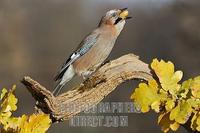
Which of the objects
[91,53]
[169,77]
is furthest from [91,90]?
[91,53]

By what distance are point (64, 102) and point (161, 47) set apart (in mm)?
5302

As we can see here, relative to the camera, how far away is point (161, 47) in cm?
598

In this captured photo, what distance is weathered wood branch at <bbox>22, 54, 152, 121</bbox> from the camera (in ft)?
2.31

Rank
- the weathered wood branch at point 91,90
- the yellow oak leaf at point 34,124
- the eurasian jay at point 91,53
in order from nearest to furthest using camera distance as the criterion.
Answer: the yellow oak leaf at point 34,124 < the weathered wood branch at point 91,90 < the eurasian jay at point 91,53

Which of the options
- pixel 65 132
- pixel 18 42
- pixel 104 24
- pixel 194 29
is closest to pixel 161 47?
pixel 194 29

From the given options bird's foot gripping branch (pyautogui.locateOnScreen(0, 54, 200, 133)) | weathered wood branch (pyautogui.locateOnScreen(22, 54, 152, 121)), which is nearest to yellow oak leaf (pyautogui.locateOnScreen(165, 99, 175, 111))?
bird's foot gripping branch (pyautogui.locateOnScreen(0, 54, 200, 133))

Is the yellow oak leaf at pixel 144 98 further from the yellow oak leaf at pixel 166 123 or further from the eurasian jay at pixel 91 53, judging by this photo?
the eurasian jay at pixel 91 53

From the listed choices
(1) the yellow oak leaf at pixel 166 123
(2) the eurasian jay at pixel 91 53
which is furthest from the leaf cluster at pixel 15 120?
(2) the eurasian jay at pixel 91 53

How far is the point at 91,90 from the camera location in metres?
0.74

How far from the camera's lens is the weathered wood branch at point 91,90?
27.7 inches

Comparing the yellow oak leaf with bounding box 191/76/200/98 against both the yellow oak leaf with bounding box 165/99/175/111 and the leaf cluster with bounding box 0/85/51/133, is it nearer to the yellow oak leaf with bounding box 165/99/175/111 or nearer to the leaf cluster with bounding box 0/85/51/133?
the yellow oak leaf with bounding box 165/99/175/111

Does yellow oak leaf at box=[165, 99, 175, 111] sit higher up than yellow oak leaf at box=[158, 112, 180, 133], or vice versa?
yellow oak leaf at box=[165, 99, 175, 111]

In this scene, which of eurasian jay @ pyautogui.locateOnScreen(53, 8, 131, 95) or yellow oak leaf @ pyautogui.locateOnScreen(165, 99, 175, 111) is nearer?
yellow oak leaf @ pyautogui.locateOnScreen(165, 99, 175, 111)

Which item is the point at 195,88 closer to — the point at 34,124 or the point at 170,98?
the point at 170,98
